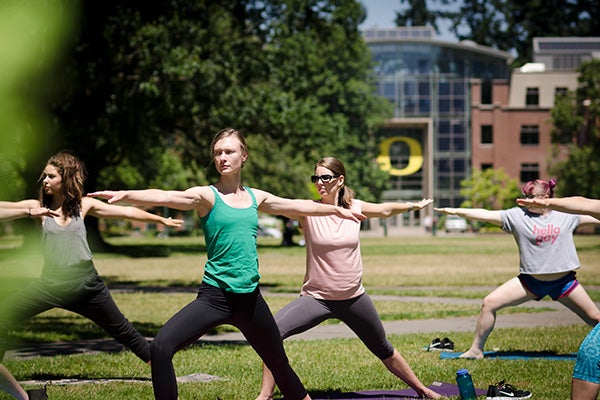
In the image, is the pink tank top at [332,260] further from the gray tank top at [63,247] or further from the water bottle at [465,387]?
the gray tank top at [63,247]

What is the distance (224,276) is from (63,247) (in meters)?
2.29

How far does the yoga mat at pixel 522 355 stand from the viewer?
950cm

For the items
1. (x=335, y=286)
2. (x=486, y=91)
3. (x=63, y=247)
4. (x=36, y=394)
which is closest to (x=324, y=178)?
(x=335, y=286)

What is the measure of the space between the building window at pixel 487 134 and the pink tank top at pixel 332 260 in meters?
89.3

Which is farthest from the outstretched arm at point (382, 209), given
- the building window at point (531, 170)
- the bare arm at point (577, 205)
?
the building window at point (531, 170)

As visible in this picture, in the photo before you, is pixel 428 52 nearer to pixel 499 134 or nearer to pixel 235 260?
pixel 499 134

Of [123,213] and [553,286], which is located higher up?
[123,213]

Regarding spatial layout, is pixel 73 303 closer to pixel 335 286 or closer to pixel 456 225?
pixel 335 286

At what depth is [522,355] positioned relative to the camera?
9781 mm

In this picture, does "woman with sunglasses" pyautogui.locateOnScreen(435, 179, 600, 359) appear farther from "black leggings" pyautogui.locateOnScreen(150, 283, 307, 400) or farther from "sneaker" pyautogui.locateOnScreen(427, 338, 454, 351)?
"black leggings" pyautogui.locateOnScreen(150, 283, 307, 400)

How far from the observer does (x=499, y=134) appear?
92.8 metres

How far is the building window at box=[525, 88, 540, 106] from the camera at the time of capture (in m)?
92.1

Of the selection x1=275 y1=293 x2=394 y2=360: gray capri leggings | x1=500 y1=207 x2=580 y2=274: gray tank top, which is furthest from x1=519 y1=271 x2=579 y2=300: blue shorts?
x1=275 y1=293 x2=394 y2=360: gray capri leggings

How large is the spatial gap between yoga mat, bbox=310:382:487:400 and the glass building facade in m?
89.1
